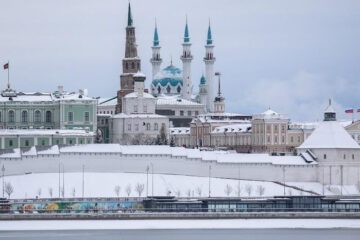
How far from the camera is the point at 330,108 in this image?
13125 centimetres

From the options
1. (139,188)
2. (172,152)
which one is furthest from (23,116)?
(139,188)

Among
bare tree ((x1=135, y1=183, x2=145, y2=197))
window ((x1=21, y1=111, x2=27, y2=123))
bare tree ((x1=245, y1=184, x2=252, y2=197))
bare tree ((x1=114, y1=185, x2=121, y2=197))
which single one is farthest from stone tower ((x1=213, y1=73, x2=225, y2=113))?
bare tree ((x1=114, y1=185, x2=121, y2=197))

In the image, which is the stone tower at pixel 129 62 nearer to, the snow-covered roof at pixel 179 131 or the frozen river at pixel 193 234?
the snow-covered roof at pixel 179 131

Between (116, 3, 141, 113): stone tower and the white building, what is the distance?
2.74 meters

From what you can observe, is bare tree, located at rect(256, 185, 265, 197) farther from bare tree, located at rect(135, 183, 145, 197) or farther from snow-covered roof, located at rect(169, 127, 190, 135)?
snow-covered roof, located at rect(169, 127, 190, 135)

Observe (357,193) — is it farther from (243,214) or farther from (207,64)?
(207,64)

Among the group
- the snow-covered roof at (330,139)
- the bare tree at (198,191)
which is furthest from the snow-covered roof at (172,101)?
the bare tree at (198,191)

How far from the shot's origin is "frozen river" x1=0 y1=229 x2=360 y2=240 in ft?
318

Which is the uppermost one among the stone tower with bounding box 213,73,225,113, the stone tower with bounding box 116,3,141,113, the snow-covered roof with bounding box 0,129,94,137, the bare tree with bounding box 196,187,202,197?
the stone tower with bounding box 116,3,141,113

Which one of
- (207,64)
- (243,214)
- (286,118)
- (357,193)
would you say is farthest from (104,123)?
(243,214)

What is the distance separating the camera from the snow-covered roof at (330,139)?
128 m

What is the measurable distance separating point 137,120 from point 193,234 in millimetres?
55910

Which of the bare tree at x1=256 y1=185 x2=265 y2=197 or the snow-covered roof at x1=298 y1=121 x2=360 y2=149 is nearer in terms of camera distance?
the bare tree at x1=256 y1=185 x2=265 y2=197

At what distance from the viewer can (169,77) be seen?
637 feet
